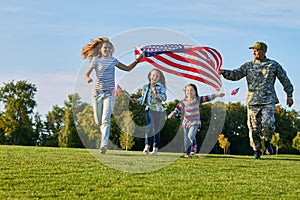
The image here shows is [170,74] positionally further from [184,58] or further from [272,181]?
[272,181]

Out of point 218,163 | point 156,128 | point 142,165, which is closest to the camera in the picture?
point 142,165

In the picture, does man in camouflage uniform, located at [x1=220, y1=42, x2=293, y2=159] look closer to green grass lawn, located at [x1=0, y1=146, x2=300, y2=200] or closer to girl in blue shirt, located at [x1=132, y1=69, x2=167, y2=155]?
girl in blue shirt, located at [x1=132, y1=69, x2=167, y2=155]

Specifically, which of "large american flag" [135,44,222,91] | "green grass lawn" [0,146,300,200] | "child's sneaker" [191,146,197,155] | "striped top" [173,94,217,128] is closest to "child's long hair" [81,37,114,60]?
"large american flag" [135,44,222,91]

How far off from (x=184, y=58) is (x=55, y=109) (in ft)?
176

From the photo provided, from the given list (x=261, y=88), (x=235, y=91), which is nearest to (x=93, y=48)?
(x=235, y=91)

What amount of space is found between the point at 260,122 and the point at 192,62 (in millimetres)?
2074

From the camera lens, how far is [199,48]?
1074 centimetres

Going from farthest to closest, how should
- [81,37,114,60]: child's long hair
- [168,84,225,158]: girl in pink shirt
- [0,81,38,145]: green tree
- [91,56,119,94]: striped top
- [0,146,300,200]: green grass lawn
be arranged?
[0,81,38,145]: green tree, [168,84,225,158]: girl in pink shirt, [81,37,114,60]: child's long hair, [91,56,119,94]: striped top, [0,146,300,200]: green grass lawn

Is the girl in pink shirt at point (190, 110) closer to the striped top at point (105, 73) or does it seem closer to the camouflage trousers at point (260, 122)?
the camouflage trousers at point (260, 122)

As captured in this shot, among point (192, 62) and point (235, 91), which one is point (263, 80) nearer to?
point (235, 91)

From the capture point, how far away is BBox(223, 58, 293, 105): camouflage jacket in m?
10.8

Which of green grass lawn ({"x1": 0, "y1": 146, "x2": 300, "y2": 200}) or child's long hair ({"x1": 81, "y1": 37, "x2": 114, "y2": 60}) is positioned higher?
child's long hair ({"x1": 81, "y1": 37, "x2": 114, "y2": 60})

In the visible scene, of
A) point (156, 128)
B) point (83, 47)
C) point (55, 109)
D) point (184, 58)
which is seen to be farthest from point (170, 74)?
point (55, 109)

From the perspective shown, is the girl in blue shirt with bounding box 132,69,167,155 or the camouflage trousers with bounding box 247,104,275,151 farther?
the girl in blue shirt with bounding box 132,69,167,155
